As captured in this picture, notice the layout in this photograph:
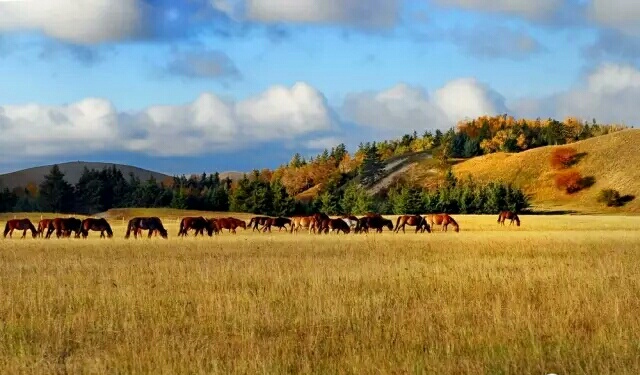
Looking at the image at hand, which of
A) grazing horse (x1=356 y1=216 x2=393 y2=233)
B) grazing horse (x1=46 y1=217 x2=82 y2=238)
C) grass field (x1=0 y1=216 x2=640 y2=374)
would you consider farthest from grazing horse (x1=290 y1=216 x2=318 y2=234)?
grass field (x1=0 y1=216 x2=640 y2=374)

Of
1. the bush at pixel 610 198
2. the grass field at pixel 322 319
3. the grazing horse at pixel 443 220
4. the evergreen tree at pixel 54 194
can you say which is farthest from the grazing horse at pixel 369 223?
the bush at pixel 610 198

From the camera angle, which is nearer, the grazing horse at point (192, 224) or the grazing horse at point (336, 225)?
the grazing horse at point (192, 224)

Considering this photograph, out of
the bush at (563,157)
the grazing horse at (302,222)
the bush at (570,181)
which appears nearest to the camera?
the grazing horse at (302,222)

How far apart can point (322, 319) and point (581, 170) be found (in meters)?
159

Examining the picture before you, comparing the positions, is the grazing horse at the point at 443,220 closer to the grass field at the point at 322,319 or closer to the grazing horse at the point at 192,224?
the grazing horse at the point at 192,224

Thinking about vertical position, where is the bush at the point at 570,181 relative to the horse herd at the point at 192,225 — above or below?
above

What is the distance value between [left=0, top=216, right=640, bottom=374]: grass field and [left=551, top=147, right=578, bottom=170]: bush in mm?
153518

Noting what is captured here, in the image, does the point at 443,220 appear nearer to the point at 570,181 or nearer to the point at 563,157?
the point at 570,181

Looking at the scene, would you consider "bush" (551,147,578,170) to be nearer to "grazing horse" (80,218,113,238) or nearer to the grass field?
"grazing horse" (80,218,113,238)

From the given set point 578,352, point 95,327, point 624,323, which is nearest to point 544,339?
point 578,352

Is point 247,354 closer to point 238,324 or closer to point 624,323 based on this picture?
point 238,324

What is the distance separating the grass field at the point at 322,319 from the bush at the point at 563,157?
153518 millimetres

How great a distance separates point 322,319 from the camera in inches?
450

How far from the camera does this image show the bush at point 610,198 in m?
137
